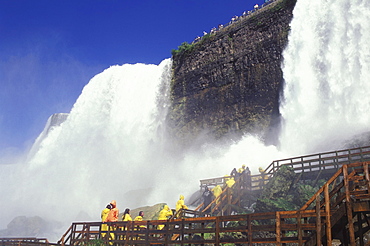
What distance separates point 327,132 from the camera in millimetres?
26891

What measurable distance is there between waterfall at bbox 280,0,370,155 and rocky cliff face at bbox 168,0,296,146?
1.77m

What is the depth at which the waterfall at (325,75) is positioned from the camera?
2592 cm

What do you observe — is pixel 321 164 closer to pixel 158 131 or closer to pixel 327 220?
pixel 327 220

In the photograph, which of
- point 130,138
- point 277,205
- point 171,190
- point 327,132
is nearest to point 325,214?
point 277,205

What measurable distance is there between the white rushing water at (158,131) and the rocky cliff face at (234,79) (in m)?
1.55

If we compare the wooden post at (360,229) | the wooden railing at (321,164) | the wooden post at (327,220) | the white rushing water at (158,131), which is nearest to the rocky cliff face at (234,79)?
the white rushing water at (158,131)

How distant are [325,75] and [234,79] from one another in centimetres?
1048

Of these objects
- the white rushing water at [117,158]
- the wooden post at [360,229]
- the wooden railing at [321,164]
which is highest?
the white rushing water at [117,158]

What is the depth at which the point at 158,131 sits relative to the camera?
44625mm

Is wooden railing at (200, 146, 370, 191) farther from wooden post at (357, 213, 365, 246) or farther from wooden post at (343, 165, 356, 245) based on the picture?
wooden post at (343, 165, 356, 245)

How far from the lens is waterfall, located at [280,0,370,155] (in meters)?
25.9

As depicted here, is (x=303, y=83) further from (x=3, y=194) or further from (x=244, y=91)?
(x=3, y=194)

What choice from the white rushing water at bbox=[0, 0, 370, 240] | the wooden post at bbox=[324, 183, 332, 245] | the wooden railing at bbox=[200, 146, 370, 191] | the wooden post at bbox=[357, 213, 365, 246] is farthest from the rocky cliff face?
the wooden post at bbox=[324, 183, 332, 245]

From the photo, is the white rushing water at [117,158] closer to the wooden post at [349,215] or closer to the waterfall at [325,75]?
the waterfall at [325,75]
